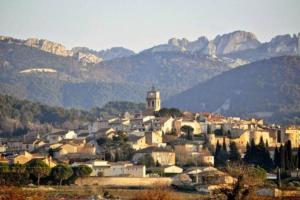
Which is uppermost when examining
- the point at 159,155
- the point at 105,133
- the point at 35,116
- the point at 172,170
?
the point at 35,116

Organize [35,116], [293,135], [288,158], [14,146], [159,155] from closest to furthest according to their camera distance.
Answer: [288,158], [159,155], [14,146], [293,135], [35,116]

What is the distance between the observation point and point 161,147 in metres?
94.0

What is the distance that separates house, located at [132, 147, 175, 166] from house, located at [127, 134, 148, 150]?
2.58 meters

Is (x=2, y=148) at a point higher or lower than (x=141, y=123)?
lower

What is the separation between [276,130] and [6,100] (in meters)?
63.5

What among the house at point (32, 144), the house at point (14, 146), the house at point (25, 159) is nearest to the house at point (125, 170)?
the house at point (25, 159)

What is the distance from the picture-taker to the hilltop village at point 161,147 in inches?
3260

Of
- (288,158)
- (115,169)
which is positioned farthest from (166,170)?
(288,158)

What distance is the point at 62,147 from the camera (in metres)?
95.4

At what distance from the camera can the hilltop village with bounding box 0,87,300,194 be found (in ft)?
272

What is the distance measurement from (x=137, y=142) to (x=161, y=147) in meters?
2.98

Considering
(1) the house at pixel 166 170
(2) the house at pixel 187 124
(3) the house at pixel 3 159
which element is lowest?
(1) the house at pixel 166 170

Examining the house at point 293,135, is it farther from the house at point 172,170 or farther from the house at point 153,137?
the house at point 172,170

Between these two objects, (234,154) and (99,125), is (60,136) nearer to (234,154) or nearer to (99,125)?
(99,125)
